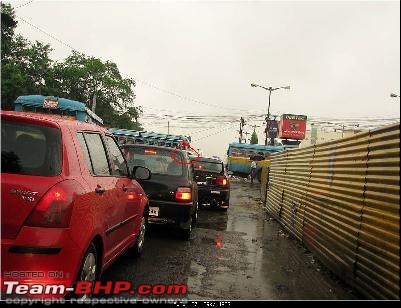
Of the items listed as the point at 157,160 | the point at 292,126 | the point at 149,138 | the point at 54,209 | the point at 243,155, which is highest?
the point at 292,126

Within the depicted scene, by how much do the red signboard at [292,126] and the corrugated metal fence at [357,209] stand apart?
57.6 metres

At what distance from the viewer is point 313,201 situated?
27.3 feet

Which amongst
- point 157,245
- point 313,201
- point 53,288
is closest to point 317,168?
point 313,201

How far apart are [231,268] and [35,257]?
3708 millimetres

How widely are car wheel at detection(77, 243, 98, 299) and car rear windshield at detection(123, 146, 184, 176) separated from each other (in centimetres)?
415

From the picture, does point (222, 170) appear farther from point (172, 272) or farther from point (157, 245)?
point (172, 272)

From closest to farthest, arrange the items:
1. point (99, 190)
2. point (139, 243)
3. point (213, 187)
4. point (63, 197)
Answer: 1. point (63, 197)
2. point (99, 190)
3. point (139, 243)
4. point (213, 187)

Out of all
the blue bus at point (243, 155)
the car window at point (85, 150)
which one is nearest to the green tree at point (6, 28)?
the blue bus at point (243, 155)

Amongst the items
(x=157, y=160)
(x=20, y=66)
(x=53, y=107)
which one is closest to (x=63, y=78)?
(x=20, y=66)

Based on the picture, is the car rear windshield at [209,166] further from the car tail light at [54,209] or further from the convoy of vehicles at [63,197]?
the car tail light at [54,209]

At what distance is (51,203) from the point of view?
11.3ft

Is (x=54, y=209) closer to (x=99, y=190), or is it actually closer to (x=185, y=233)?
(x=99, y=190)

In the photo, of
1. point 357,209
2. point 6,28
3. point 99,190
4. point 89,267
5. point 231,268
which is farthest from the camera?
point 6,28

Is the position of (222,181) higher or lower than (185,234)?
higher
